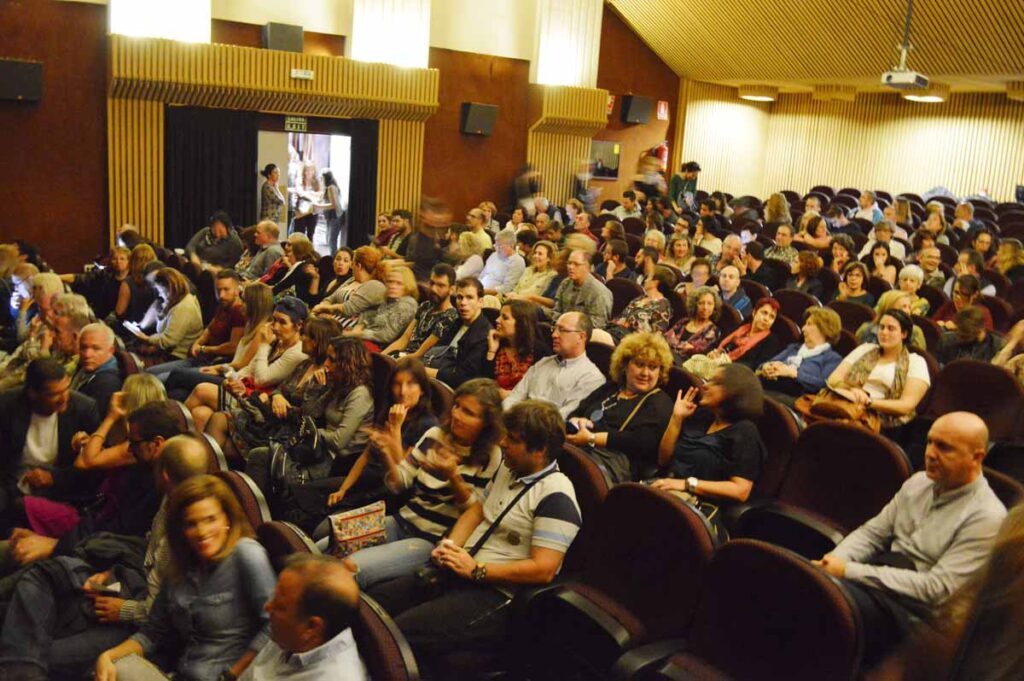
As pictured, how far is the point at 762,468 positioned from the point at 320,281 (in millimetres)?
4867

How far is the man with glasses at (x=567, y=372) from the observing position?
462 centimetres

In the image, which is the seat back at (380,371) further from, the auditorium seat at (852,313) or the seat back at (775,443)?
the auditorium seat at (852,313)

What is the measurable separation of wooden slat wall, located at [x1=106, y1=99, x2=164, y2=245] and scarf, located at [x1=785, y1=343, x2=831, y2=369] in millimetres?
7964

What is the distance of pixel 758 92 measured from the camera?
17.3 metres

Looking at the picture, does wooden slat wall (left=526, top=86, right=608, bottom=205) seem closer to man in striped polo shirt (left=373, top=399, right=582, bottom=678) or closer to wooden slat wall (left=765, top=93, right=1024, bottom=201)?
wooden slat wall (left=765, top=93, right=1024, bottom=201)

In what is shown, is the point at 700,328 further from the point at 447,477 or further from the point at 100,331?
the point at 100,331

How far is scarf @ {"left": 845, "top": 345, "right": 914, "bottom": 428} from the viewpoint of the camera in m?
4.66

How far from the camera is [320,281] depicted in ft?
25.6

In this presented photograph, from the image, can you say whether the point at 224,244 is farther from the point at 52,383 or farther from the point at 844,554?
the point at 844,554

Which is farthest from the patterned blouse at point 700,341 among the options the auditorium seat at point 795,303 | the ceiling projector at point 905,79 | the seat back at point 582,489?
the ceiling projector at point 905,79

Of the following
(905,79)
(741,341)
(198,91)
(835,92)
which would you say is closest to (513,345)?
(741,341)

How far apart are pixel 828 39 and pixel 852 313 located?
8465 millimetres

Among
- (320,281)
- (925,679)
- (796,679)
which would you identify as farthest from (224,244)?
(925,679)

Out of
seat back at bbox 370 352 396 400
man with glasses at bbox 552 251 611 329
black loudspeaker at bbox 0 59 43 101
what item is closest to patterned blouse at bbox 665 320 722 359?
man with glasses at bbox 552 251 611 329
